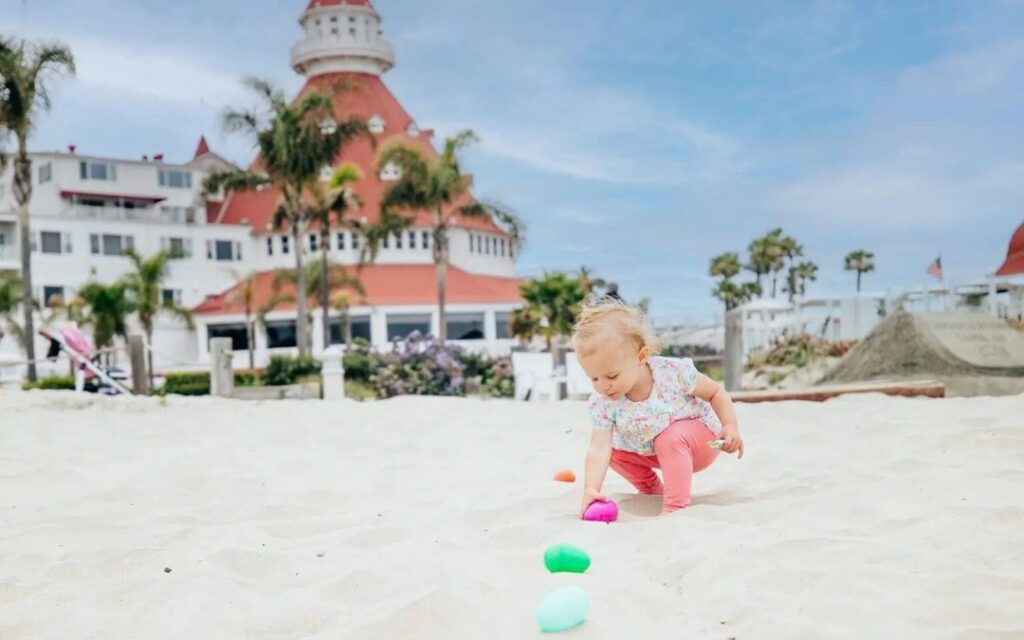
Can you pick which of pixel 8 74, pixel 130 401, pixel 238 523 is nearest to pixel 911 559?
pixel 238 523

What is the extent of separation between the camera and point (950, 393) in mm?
9875

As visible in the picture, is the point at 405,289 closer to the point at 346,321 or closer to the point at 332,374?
the point at 346,321

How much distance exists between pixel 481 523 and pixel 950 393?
24.2 feet

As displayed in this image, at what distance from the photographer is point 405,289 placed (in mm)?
44812

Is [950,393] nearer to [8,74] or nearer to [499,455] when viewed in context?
[499,455]

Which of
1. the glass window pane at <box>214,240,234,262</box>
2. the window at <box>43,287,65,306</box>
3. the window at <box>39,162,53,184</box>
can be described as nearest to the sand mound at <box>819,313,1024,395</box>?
the window at <box>43,287,65,306</box>

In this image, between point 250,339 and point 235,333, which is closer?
point 250,339

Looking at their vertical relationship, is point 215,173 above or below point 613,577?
above

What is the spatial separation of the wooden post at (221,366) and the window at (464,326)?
27.9 metres

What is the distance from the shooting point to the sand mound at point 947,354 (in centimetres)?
1016

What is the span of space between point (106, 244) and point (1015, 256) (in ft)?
132

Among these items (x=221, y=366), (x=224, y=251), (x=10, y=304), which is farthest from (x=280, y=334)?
(x=221, y=366)

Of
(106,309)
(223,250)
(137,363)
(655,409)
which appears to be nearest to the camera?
(655,409)

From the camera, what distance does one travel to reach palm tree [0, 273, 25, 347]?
38.3 metres
